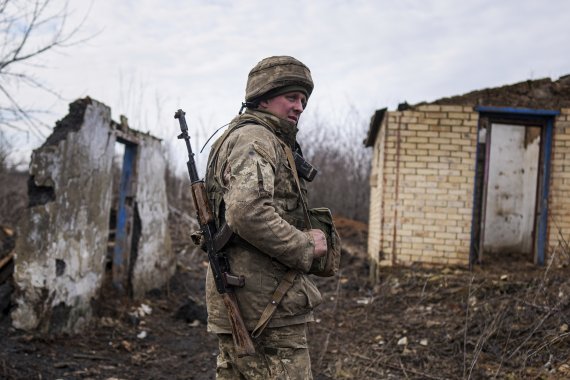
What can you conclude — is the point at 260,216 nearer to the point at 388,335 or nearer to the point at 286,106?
the point at 286,106

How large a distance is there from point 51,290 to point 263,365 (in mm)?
3502

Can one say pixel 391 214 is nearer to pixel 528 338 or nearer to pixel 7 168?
pixel 528 338

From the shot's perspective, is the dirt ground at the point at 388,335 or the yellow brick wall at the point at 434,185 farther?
the yellow brick wall at the point at 434,185

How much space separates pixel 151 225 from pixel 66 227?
212 cm

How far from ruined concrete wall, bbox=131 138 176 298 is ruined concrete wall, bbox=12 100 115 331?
1.08 metres

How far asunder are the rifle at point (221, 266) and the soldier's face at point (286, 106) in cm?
46

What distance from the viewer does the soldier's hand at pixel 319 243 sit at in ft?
7.25

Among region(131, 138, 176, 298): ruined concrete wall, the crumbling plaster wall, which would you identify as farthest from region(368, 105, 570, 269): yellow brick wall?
the crumbling plaster wall

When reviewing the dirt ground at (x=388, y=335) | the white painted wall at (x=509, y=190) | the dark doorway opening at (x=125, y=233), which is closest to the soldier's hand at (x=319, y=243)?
the dirt ground at (x=388, y=335)

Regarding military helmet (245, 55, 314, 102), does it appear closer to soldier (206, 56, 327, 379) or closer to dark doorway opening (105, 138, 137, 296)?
soldier (206, 56, 327, 379)

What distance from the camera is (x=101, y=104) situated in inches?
221

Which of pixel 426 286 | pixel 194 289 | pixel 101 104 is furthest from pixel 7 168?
pixel 426 286

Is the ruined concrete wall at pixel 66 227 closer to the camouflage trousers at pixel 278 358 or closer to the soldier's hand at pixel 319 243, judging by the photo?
the camouflage trousers at pixel 278 358

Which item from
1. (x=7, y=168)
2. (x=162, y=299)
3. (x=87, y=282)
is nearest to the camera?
(x=87, y=282)
